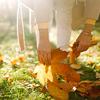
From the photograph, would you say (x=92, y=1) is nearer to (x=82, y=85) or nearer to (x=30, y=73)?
(x=82, y=85)

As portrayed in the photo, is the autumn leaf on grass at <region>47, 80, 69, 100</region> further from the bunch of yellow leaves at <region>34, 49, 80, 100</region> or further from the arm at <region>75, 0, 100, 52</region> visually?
the arm at <region>75, 0, 100, 52</region>

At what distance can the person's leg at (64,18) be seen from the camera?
123 centimetres

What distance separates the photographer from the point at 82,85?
1.17 metres

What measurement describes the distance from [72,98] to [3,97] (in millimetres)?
588

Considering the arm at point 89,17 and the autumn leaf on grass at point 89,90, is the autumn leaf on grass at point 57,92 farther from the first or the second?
the arm at point 89,17

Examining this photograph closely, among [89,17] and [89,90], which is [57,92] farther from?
[89,17]

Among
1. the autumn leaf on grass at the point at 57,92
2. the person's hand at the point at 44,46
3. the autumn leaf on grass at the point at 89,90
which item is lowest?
the autumn leaf on grass at the point at 89,90

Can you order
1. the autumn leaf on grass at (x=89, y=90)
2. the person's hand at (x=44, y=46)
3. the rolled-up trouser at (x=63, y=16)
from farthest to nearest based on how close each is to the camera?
the rolled-up trouser at (x=63, y=16) < the autumn leaf on grass at (x=89, y=90) < the person's hand at (x=44, y=46)

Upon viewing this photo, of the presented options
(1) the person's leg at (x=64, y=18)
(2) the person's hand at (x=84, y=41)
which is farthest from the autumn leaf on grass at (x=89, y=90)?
(1) the person's leg at (x=64, y=18)

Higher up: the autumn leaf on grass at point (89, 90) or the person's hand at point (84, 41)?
the person's hand at point (84, 41)

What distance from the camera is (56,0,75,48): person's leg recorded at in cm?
123

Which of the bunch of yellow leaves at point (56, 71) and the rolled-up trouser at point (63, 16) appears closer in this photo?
the bunch of yellow leaves at point (56, 71)

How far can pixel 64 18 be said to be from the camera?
133 centimetres

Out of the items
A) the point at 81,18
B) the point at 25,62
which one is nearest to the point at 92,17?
the point at 81,18
